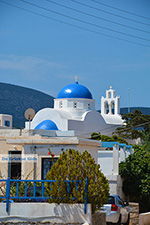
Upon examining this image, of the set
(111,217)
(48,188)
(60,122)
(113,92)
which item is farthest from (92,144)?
(113,92)

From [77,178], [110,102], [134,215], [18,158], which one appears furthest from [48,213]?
[110,102]

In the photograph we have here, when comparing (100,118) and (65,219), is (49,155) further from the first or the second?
(100,118)

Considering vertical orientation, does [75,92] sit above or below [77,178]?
above

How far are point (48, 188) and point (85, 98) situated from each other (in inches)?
1938

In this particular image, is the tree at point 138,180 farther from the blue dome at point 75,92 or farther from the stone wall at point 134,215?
the blue dome at point 75,92

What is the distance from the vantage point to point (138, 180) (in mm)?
21109

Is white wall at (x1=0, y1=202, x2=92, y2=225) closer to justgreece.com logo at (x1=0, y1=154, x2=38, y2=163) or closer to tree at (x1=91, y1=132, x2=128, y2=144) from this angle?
justgreece.com logo at (x1=0, y1=154, x2=38, y2=163)

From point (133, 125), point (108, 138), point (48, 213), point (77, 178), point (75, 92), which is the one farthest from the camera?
point (133, 125)

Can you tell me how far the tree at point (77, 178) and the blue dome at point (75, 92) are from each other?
48.6 meters

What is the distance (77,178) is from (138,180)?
419 inches

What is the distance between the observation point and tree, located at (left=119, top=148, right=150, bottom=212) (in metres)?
20.8

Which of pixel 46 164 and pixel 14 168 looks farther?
pixel 14 168

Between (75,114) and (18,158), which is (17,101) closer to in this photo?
(75,114)

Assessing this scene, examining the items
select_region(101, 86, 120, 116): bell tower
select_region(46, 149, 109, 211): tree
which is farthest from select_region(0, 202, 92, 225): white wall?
select_region(101, 86, 120, 116): bell tower
